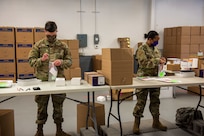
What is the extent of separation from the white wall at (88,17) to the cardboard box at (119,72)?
14.7 feet

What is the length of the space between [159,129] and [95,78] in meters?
1.48

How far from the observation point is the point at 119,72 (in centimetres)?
252

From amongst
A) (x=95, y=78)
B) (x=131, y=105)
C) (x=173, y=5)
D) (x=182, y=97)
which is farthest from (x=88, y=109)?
(x=173, y=5)

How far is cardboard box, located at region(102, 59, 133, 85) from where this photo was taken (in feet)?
8.18

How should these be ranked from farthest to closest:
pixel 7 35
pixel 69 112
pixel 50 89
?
1. pixel 7 35
2. pixel 69 112
3. pixel 50 89

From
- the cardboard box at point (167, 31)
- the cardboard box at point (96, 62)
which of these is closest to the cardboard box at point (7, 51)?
the cardboard box at point (96, 62)

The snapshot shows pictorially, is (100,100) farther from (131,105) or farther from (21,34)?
(21,34)

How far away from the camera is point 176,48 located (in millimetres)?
7102

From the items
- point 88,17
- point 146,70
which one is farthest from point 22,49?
point 146,70

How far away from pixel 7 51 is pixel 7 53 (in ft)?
0.17

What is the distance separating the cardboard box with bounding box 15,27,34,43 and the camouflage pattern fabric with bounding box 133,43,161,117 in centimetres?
365

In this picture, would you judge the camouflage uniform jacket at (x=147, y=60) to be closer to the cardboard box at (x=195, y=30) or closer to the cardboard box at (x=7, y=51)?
the cardboard box at (x=7, y=51)

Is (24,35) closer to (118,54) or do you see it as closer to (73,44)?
(73,44)

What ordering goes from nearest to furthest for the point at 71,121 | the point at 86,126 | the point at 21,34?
the point at 86,126 < the point at 71,121 < the point at 21,34
